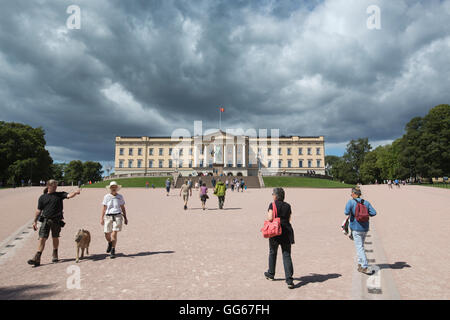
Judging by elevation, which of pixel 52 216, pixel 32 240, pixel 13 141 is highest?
pixel 13 141

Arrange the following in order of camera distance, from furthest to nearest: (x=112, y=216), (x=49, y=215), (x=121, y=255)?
1. (x=121, y=255)
2. (x=112, y=216)
3. (x=49, y=215)

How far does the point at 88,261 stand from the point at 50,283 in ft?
5.10

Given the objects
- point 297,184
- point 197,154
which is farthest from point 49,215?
point 197,154

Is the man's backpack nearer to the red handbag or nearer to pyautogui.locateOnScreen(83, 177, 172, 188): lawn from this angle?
the red handbag

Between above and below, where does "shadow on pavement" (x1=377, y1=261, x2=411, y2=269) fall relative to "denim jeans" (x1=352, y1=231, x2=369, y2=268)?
below

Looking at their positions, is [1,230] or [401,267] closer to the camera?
[401,267]

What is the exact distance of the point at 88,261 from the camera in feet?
23.6

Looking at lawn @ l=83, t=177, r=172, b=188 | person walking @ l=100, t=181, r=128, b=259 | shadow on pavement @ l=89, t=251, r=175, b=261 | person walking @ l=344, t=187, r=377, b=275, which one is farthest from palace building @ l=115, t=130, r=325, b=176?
person walking @ l=344, t=187, r=377, b=275

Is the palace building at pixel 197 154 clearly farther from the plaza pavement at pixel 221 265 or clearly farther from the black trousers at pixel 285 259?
the black trousers at pixel 285 259

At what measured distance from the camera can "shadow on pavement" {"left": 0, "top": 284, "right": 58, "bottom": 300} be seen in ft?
16.1

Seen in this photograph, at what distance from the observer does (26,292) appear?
5125mm

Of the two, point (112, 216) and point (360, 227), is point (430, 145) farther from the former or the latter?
point (112, 216)
